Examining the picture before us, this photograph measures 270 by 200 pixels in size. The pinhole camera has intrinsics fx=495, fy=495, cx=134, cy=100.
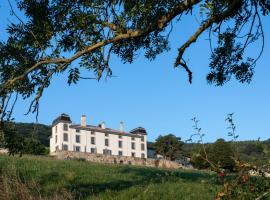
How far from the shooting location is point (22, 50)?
10.9 metres

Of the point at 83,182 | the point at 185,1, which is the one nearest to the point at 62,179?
the point at 83,182

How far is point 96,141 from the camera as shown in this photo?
131m

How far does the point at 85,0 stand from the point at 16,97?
2.66 metres

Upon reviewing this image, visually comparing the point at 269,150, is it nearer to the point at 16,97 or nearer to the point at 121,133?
the point at 16,97

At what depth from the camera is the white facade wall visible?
123m

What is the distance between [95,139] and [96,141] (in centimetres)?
59

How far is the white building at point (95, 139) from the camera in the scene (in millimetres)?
123438

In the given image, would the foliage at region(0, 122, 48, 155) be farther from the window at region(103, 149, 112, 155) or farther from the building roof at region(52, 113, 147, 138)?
the window at region(103, 149, 112, 155)

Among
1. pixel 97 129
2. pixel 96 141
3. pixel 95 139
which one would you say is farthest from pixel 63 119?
pixel 97 129

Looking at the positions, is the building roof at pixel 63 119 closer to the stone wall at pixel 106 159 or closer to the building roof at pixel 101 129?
the building roof at pixel 101 129

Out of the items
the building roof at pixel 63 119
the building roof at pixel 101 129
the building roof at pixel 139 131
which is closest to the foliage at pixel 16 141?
the building roof at pixel 63 119

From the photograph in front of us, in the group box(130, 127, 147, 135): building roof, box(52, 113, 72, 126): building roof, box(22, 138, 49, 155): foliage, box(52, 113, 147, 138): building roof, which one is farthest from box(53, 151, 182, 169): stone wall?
box(22, 138, 49, 155): foliage

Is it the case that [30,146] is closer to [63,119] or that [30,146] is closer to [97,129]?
[63,119]

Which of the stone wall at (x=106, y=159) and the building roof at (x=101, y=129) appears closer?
the stone wall at (x=106, y=159)
